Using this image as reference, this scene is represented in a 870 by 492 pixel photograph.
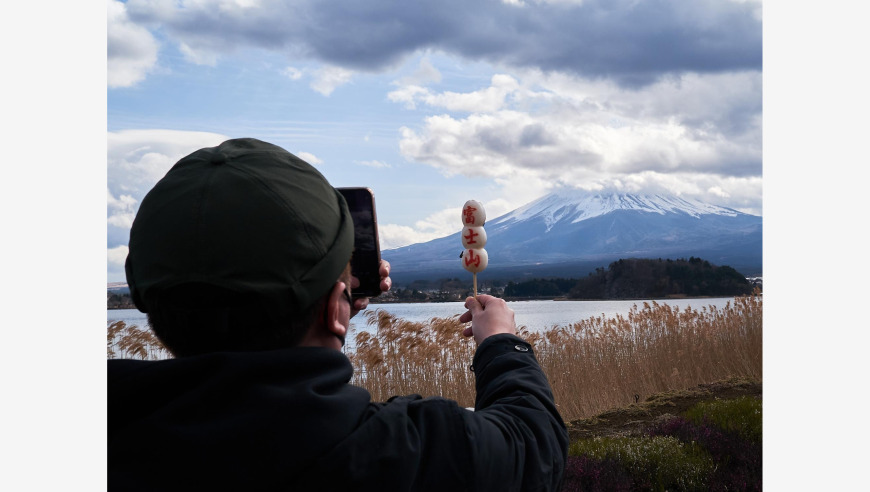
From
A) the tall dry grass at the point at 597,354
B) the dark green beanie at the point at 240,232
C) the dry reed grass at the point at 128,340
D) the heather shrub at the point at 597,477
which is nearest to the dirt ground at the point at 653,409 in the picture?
the tall dry grass at the point at 597,354

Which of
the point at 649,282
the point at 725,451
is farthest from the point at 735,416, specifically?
the point at 649,282

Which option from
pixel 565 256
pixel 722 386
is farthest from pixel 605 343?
pixel 565 256

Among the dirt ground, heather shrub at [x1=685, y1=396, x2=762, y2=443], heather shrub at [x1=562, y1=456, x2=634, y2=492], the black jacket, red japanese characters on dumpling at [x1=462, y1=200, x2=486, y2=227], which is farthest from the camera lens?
the dirt ground

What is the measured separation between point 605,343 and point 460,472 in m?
6.90

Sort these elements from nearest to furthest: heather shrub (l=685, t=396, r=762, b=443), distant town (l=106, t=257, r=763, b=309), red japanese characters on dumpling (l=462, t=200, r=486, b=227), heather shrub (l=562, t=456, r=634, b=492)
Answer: red japanese characters on dumpling (l=462, t=200, r=486, b=227) < heather shrub (l=562, t=456, r=634, b=492) < heather shrub (l=685, t=396, r=762, b=443) < distant town (l=106, t=257, r=763, b=309)

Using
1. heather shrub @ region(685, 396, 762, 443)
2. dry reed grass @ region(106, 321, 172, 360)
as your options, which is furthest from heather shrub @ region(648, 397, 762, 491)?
dry reed grass @ region(106, 321, 172, 360)

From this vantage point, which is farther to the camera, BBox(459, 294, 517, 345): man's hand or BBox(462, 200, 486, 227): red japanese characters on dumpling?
BBox(462, 200, 486, 227): red japanese characters on dumpling

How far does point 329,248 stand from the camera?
1.08 m

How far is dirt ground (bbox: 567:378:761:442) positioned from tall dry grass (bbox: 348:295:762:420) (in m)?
0.25

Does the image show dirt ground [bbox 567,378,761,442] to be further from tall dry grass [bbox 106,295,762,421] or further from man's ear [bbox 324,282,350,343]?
man's ear [bbox 324,282,350,343]

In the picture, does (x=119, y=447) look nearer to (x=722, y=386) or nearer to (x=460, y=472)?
(x=460, y=472)

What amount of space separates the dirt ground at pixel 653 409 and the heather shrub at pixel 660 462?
0.97 metres

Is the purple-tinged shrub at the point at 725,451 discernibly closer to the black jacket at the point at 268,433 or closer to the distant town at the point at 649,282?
the black jacket at the point at 268,433

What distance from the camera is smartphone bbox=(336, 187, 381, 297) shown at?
58.1 inches
